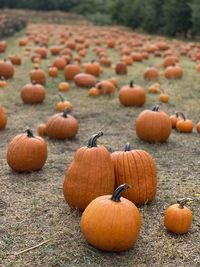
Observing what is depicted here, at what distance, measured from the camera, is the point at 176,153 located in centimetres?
682

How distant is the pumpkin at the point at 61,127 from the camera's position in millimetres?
7176

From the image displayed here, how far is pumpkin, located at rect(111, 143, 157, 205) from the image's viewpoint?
4906mm

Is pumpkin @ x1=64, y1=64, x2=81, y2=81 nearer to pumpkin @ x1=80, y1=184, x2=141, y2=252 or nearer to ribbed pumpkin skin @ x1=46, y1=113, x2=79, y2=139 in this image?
ribbed pumpkin skin @ x1=46, y1=113, x2=79, y2=139

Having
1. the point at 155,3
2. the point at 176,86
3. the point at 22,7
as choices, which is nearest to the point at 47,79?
the point at 176,86

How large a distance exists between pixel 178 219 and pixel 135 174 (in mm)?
734

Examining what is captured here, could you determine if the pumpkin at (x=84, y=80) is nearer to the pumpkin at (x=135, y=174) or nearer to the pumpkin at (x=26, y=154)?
the pumpkin at (x=26, y=154)

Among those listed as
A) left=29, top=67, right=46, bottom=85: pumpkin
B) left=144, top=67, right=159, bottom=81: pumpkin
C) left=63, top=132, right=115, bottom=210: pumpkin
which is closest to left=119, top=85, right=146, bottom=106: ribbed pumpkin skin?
left=29, top=67, right=46, bottom=85: pumpkin

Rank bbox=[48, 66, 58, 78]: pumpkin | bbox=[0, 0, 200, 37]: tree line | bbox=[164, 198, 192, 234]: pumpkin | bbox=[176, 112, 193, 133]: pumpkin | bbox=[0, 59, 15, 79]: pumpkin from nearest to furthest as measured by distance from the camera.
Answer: bbox=[164, 198, 192, 234]: pumpkin, bbox=[176, 112, 193, 133]: pumpkin, bbox=[0, 59, 15, 79]: pumpkin, bbox=[48, 66, 58, 78]: pumpkin, bbox=[0, 0, 200, 37]: tree line

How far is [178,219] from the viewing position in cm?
438

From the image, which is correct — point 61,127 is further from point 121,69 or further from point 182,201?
point 121,69

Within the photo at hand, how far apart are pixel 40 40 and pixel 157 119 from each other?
14013 mm

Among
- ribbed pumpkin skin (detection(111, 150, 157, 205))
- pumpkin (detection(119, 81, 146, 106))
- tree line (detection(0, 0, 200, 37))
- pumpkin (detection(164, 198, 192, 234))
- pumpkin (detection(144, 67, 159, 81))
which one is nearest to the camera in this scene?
pumpkin (detection(164, 198, 192, 234))

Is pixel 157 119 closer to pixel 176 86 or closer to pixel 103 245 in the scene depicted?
pixel 103 245

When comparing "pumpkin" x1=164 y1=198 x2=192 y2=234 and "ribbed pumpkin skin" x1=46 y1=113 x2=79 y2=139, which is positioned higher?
"pumpkin" x1=164 y1=198 x2=192 y2=234
